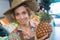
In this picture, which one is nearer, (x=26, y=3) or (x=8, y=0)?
(x=26, y=3)

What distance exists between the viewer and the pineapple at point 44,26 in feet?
3.70

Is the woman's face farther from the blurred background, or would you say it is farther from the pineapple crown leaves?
the blurred background

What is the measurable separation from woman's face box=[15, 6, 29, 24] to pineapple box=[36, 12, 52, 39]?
0.40 ft

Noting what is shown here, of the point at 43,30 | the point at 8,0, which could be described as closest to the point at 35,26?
the point at 43,30

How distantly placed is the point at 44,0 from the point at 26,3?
272 millimetres

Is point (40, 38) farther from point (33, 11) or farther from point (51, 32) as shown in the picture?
point (33, 11)

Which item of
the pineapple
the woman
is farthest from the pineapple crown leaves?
the woman

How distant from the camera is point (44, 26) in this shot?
3.77ft

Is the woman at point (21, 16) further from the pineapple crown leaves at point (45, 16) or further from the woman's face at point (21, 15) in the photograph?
the pineapple crown leaves at point (45, 16)

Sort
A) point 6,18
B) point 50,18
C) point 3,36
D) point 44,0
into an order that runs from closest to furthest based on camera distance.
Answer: point 3,36 < point 6,18 < point 50,18 < point 44,0

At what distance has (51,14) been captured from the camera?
4.22 feet

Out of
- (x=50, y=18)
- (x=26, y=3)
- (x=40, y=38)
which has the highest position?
(x=26, y=3)

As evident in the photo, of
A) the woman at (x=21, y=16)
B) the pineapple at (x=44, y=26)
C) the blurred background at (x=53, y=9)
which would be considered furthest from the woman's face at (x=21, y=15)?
the blurred background at (x=53, y=9)

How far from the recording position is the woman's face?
43.1 inches
